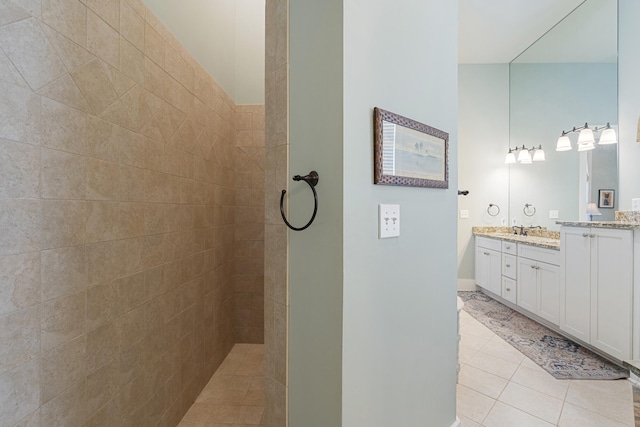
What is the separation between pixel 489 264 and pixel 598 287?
1.71m

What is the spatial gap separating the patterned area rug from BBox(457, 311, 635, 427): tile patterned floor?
0.33 ft

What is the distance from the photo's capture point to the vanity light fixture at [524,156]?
3951mm


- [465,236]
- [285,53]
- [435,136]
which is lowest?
[465,236]

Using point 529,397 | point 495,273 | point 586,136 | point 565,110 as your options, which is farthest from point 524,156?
point 529,397

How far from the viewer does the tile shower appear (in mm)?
898

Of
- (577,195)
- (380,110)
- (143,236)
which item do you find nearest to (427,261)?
(380,110)

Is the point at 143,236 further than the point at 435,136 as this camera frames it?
Yes

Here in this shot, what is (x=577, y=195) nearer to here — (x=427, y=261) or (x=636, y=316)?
(x=636, y=316)

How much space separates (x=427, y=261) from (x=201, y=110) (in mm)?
1834

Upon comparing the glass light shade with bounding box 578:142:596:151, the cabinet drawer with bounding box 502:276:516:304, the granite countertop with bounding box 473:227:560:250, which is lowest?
the cabinet drawer with bounding box 502:276:516:304

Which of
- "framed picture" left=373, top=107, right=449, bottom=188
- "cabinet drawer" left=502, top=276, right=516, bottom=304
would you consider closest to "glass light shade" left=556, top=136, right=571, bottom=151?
"cabinet drawer" left=502, top=276, right=516, bottom=304

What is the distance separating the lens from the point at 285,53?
1015 millimetres

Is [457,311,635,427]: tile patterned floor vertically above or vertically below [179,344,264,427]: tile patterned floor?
above

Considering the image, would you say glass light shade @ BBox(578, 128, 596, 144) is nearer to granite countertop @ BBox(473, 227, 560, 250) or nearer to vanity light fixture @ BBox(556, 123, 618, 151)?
vanity light fixture @ BBox(556, 123, 618, 151)
